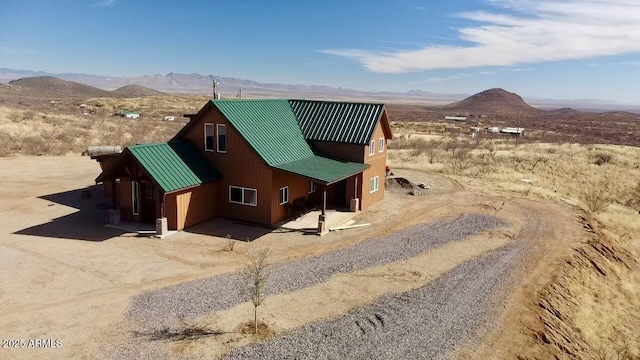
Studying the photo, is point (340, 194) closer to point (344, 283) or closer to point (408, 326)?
point (344, 283)

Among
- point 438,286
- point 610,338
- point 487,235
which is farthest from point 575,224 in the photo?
point 438,286

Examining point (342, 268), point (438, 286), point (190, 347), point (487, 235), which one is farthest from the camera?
point (487, 235)

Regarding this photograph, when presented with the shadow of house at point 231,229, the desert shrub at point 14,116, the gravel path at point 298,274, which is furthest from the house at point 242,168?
the desert shrub at point 14,116

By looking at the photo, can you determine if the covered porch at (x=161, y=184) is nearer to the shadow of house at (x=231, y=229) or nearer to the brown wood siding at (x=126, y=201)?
the brown wood siding at (x=126, y=201)

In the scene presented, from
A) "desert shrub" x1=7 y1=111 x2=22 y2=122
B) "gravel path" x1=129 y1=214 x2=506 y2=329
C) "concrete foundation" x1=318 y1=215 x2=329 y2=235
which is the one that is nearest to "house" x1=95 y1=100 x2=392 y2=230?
"concrete foundation" x1=318 y1=215 x2=329 y2=235

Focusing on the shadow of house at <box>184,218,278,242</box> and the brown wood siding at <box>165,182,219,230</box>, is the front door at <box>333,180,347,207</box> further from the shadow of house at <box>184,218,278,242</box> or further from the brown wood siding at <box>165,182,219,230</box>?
the brown wood siding at <box>165,182,219,230</box>

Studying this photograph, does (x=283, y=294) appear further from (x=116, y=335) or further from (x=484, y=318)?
(x=484, y=318)
